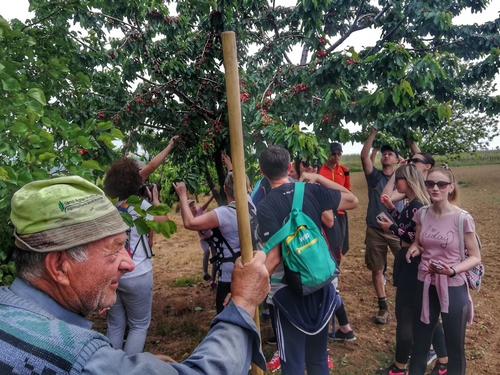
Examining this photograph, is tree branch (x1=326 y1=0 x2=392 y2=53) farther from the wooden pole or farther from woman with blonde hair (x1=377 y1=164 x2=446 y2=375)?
the wooden pole

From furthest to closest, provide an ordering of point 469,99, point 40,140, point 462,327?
point 469,99, point 462,327, point 40,140

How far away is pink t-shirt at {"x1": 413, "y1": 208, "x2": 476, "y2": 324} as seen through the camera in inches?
112

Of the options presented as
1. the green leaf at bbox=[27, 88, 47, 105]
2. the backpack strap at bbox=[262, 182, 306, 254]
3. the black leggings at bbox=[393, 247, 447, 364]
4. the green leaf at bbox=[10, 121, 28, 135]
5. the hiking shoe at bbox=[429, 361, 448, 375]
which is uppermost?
the green leaf at bbox=[27, 88, 47, 105]

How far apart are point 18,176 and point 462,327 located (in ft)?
10.0

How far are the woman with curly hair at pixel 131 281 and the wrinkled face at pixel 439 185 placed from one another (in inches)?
81.3

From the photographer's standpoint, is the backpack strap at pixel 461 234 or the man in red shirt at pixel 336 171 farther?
the man in red shirt at pixel 336 171

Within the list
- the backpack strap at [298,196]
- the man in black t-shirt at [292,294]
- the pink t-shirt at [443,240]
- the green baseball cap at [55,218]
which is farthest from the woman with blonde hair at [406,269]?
the green baseball cap at [55,218]

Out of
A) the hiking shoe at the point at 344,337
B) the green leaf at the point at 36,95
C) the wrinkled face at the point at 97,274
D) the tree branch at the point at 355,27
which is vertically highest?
the tree branch at the point at 355,27

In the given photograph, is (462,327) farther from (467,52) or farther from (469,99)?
(467,52)

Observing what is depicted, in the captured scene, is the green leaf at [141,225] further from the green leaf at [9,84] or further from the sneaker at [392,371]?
the sneaker at [392,371]

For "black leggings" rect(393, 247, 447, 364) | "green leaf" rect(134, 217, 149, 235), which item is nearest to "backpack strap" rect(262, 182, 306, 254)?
"green leaf" rect(134, 217, 149, 235)

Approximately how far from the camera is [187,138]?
4.17 metres

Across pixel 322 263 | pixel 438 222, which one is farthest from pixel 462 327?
pixel 322 263

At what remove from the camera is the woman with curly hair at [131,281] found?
296 cm
